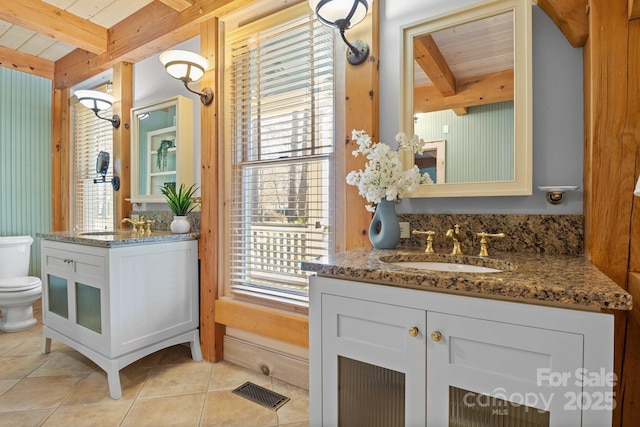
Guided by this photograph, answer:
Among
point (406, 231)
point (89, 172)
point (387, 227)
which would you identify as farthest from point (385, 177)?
point (89, 172)

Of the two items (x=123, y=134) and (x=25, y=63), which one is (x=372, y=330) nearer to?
(x=123, y=134)

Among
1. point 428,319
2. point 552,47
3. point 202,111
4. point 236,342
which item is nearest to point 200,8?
point 202,111

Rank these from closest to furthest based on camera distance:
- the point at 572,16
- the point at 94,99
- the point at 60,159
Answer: the point at 572,16
the point at 94,99
the point at 60,159

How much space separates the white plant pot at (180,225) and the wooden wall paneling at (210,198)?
4.5 inches

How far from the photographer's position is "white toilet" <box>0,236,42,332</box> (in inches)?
106

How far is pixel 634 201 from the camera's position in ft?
3.63

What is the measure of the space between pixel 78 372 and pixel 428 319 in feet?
7.46

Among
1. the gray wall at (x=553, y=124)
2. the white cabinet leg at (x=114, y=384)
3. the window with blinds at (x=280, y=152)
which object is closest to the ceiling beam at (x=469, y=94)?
the gray wall at (x=553, y=124)

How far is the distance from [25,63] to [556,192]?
15.0ft

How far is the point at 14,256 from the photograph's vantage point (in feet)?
9.67

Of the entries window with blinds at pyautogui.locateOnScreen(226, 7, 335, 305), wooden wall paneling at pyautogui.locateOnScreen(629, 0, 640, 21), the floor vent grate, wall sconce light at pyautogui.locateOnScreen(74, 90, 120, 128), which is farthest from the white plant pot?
wooden wall paneling at pyautogui.locateOnScreen(629, 0, 640, 21)

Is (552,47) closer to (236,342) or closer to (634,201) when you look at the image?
(634,201)

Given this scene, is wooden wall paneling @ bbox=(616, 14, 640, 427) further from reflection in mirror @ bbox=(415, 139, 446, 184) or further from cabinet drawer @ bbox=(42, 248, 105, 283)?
cabinet drawer @ bbox=(42, 248, 105, 283)

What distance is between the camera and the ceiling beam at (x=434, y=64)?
61.7 inches
